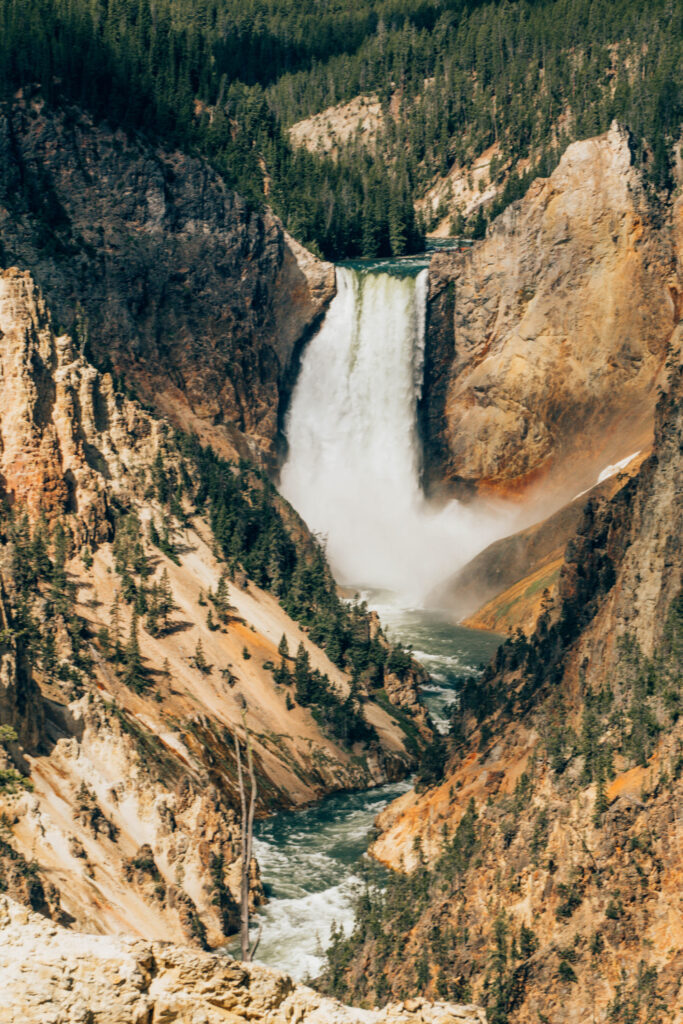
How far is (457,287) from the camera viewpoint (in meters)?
133

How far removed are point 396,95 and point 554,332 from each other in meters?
79.2

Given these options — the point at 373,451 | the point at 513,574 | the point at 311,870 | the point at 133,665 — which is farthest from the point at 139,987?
the point at 373,451

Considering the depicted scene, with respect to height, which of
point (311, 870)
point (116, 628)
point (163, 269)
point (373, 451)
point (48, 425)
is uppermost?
point (163, 269)

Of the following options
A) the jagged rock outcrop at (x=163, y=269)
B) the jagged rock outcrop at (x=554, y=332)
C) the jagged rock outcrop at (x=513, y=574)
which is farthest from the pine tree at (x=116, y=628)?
the jagged rock outcrop at (x=554, y=332)

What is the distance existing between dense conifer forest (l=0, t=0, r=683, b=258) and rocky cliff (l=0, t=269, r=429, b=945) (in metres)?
43.6

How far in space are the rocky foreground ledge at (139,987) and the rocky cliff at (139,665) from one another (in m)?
25.3

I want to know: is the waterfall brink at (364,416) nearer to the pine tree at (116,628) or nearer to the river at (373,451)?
the river at (373,451)

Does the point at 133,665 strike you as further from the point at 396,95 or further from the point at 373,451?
the point at 396,95

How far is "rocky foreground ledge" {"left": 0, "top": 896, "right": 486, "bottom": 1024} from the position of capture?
1424 cm

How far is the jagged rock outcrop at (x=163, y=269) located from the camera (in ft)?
352

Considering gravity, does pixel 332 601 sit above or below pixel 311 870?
below

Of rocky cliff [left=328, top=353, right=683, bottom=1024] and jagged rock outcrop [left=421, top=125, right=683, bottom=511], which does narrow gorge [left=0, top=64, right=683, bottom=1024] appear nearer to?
rocky cliff [left=328, top=353, right=683, bottom=1024]

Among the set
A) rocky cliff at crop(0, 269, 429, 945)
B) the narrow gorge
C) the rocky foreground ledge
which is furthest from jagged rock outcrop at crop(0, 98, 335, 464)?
the rocky foreground ledge

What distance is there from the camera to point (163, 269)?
118 metres
